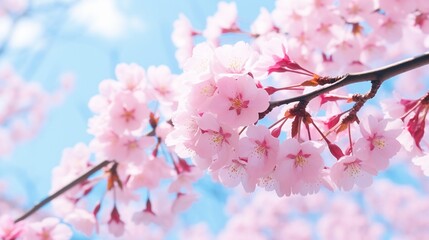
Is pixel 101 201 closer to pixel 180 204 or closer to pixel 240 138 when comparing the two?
pixel 180 204

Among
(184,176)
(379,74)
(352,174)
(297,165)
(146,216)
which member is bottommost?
(146,216)

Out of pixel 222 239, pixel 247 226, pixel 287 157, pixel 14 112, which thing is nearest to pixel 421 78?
pixel 247 226

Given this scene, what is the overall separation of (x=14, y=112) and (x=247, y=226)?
509cm

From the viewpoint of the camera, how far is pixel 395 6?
8.02 feet

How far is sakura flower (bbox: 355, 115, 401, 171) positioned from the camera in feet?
4.27

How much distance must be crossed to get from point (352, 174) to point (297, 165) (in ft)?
0.60

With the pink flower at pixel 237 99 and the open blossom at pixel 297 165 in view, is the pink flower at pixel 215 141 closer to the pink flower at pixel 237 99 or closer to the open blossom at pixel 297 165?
the pink flower at pixel 237 99

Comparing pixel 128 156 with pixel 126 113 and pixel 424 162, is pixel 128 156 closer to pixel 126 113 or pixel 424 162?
pixel 126 113

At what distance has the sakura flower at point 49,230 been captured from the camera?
6.63 feet

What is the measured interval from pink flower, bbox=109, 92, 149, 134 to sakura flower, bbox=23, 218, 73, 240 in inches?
18.8

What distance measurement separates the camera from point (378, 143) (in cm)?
131

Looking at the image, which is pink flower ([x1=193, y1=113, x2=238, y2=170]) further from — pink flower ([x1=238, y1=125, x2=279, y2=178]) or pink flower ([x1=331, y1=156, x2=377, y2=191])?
pink flower ([x1=331, y1=156, x2=377, y2=191])

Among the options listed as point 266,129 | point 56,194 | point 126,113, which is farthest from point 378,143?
point 56,194

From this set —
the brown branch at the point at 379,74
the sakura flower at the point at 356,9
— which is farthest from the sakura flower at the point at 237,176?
the sakura flower at the point at 356,9
